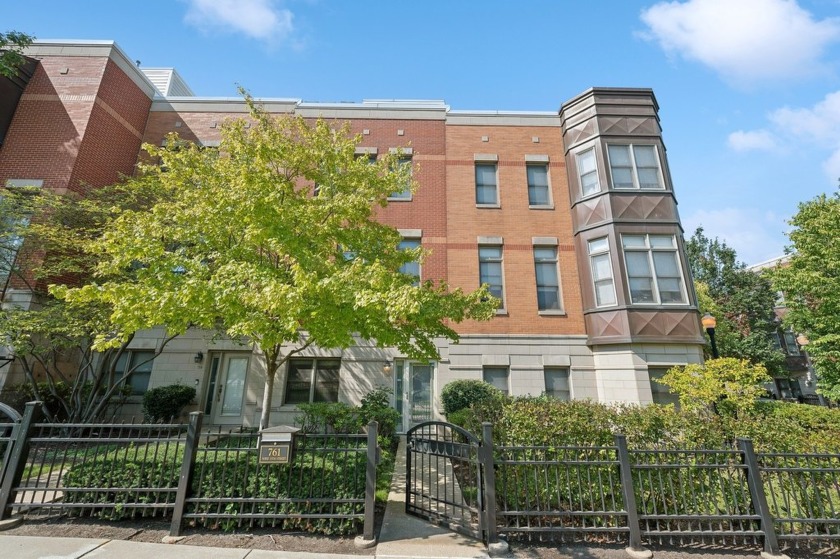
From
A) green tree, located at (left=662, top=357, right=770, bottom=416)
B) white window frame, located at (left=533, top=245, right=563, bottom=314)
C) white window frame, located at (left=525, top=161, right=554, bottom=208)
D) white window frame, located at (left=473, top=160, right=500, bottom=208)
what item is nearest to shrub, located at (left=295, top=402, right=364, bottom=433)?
white window frame, located at (left=533, top=245, right=563, bottom=314)

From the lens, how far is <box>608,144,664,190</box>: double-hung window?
13.2 meters

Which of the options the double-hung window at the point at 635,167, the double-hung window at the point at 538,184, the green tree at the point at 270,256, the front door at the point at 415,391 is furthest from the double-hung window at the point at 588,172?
the front door at the point at 415,391

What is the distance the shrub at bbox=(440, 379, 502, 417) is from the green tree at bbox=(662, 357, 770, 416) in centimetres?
503

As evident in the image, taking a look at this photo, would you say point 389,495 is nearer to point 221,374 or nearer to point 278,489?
point 278,489

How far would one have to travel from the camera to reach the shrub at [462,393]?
11.4 m

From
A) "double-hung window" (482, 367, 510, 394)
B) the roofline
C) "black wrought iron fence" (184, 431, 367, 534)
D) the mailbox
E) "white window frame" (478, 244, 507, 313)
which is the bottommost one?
"black wrought iron fence" (184, 431, 367, 534)

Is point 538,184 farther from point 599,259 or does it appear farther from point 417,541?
point 417,541

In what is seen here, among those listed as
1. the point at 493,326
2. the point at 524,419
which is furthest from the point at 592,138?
the point at 524,419

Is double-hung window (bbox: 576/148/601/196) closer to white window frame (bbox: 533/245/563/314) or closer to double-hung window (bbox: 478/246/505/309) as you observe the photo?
white window frame (bbox: 533/245/563/314)

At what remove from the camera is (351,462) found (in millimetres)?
5270

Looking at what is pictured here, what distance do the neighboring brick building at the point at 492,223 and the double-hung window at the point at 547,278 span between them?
5 centimetres

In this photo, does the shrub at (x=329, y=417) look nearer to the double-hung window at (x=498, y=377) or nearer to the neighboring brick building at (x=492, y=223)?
the neighboring brick building at (x=492, y=223)

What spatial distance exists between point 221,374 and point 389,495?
29.3ft

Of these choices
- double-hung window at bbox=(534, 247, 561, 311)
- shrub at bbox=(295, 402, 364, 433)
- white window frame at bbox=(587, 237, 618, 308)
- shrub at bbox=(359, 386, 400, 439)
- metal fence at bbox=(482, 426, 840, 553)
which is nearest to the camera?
metal fence at bbox=(482, 426, 840, 553)
